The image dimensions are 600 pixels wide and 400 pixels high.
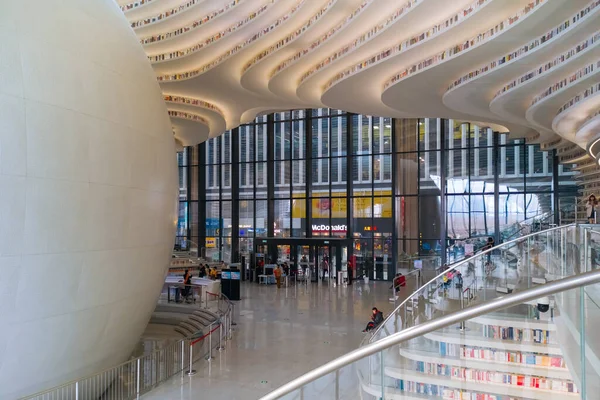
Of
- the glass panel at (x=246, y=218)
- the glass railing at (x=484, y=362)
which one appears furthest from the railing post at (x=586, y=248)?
the glass panel at (x=246, y=218)

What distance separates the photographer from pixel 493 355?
504 cm

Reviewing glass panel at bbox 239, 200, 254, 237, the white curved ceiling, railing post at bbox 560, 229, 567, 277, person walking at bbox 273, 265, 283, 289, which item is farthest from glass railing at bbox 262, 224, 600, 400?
glass panel at bbox 239, 200, 254, 237

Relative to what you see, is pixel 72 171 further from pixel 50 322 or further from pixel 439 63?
pixel 439 63

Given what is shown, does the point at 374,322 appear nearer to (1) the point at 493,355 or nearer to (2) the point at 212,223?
(1) the point at 493,355

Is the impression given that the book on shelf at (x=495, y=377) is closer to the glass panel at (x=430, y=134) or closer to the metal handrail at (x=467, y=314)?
the metal handrail at (x=467, y=314)

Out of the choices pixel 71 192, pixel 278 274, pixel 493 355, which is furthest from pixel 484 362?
pixel 278 274

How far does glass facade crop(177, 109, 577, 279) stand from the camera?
2641 centimetres

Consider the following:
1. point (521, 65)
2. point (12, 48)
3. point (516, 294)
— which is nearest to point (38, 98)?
point (12, 48)

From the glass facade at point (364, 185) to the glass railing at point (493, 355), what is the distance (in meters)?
18.4

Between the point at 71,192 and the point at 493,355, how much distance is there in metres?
6.54

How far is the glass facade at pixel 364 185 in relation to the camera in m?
26.4

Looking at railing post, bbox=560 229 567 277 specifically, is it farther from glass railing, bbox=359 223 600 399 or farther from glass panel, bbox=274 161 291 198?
glass panel, bbox=274 161 291 198

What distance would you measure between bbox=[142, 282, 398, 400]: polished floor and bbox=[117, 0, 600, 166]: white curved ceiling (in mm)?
7351

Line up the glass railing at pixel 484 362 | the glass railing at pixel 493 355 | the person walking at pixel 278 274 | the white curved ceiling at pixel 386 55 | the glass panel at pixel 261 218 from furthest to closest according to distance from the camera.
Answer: the glass panel at pixel 261 218
the person walking at pixel 278 274
the white curved ceiling at pixel 386 55
the glass railing at pixel 484 362
the glass railing at pixel 493 355
